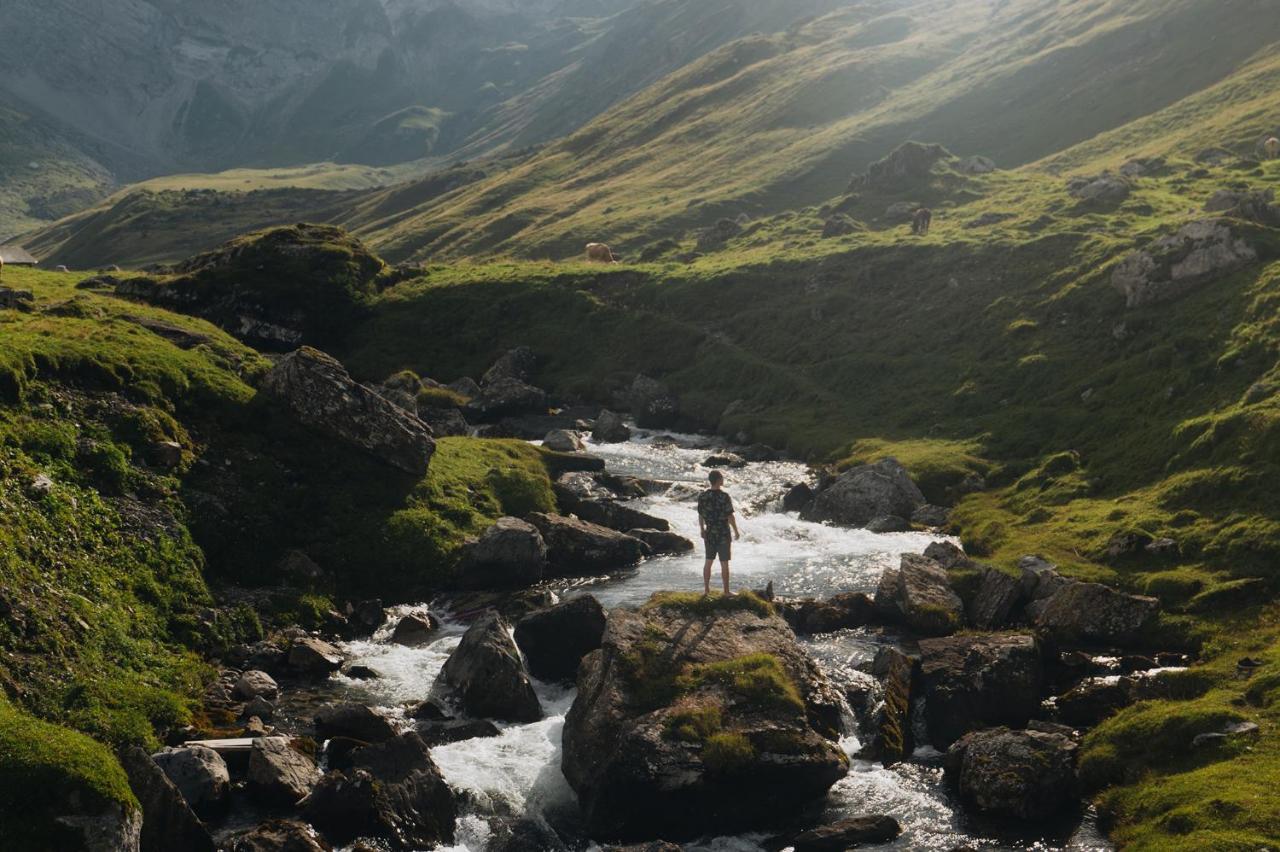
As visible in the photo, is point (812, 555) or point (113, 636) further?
point (812, 555)

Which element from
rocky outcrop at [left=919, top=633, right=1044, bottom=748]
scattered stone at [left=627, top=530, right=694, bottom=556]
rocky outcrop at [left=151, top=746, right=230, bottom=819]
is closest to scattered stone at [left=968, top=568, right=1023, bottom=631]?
rocky outcrop at [left=919, top=633, right=1044, bottom=748]

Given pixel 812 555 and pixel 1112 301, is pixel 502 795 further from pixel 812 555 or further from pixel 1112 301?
pixel 1112 301

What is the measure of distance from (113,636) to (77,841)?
11.6 metres

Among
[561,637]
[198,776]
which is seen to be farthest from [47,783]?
[561,637]

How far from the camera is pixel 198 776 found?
81.5 feet

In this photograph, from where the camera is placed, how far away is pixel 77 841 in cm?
1969

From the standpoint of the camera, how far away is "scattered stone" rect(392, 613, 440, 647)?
37.7 m

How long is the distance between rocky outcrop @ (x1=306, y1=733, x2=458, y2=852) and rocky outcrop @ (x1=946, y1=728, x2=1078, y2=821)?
1329 centimetres

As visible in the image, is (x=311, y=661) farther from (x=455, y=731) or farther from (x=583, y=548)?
(x=583, y=548)

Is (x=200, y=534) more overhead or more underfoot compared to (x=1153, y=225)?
more underfoot

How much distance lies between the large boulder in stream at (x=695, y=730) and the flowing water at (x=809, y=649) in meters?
0.85

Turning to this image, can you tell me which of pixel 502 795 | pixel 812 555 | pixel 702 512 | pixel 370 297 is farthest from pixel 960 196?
pixel 502 795

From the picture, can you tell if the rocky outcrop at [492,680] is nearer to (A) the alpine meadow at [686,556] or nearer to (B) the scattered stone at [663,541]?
(A) the alpine meadow at [686,556]

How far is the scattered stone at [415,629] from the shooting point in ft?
124
